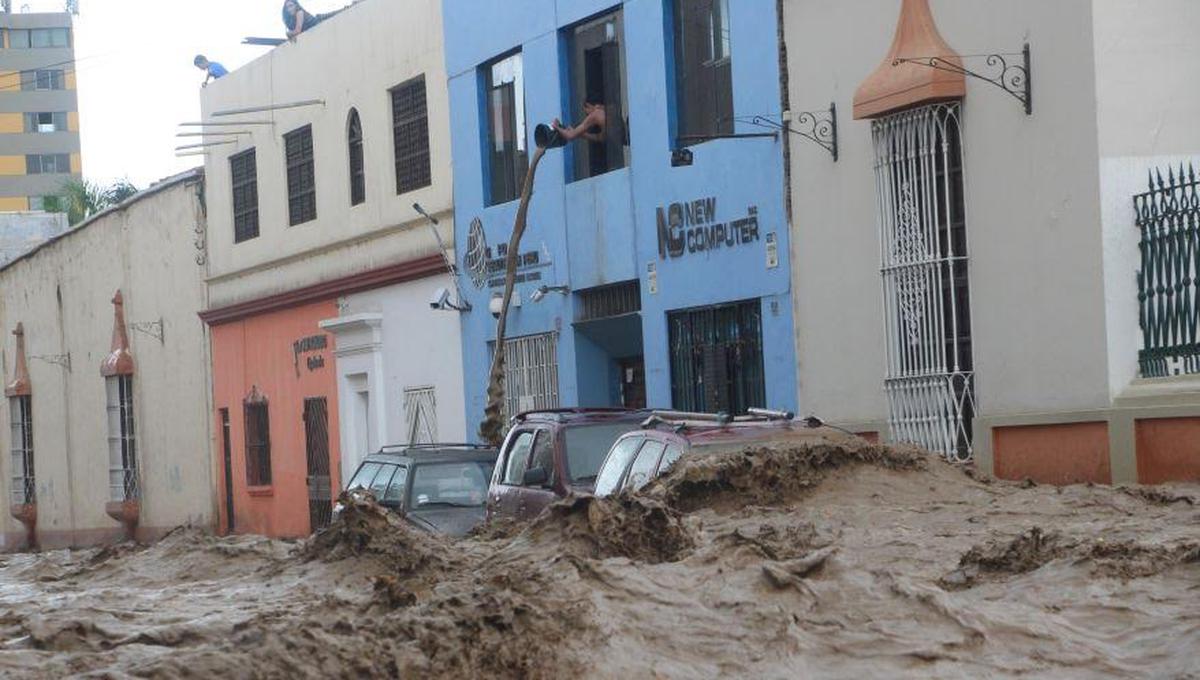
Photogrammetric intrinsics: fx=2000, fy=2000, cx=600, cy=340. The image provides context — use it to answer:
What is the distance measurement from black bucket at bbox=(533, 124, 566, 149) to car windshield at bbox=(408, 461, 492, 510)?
4.48 meters

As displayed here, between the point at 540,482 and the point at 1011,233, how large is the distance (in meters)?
4.51

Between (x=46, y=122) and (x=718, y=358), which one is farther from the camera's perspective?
(x=46, y=122)

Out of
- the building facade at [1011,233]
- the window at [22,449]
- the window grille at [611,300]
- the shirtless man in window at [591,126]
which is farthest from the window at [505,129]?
the window at [22,449]

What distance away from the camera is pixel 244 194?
3272 cm

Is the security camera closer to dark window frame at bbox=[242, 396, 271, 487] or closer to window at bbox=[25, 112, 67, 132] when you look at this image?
dark window frame at bbox=[242, 396, 271, 487]

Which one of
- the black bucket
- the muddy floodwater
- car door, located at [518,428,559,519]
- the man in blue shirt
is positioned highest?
the man in blue shirt

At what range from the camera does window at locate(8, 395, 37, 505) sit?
4197 centimetres

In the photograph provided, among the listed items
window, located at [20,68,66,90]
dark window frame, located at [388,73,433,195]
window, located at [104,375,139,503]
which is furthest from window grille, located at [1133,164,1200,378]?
window, located at [20,68,66,90]

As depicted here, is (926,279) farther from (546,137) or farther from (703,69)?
(546,137)

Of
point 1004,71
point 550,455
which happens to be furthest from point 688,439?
point 1004,71

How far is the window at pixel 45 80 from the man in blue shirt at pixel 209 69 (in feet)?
235

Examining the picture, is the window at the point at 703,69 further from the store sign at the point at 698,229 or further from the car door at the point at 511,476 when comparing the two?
the car door at the point at 511,476

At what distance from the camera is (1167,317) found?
15.5 m

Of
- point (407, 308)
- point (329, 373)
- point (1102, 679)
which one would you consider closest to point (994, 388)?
point (1102, 679)
